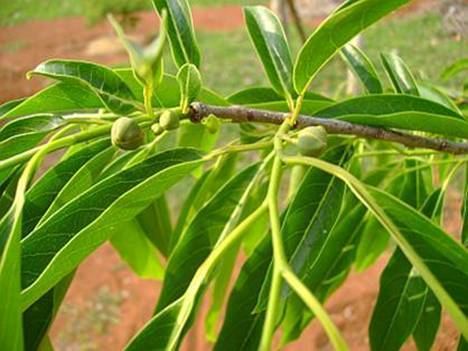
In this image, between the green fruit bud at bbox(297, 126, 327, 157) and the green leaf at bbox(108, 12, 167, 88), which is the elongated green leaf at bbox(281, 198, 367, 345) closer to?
the green fruit bud at bbox(297, 126, 327, 157)

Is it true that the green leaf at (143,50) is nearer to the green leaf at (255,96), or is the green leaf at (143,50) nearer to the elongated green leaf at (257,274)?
the elongated green leaf at (257,274)

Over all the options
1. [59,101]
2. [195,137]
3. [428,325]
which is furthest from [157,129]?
[428,325]

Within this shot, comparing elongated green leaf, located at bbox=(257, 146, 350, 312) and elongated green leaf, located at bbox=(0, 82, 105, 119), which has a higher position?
elongated green leaf, located at bbox=(0, 82, 105, 119)

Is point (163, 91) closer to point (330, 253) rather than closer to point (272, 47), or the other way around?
point (272, 47)

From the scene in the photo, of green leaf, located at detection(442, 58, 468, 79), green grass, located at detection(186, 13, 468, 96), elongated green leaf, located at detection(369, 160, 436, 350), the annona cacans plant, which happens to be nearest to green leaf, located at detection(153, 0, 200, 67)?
the annona cacans plant

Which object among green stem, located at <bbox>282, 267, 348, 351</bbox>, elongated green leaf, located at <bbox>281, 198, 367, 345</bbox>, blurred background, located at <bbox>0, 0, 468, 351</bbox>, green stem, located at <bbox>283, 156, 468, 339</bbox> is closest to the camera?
green stem, located at <bbox>282, 267, 348, 351</bbox>

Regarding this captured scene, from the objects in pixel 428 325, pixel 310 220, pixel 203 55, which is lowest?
pixel 428 325

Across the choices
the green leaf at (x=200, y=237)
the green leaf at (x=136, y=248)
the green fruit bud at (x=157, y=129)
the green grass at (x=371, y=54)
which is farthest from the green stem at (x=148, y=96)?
the green grass at (x=371, y=54)
